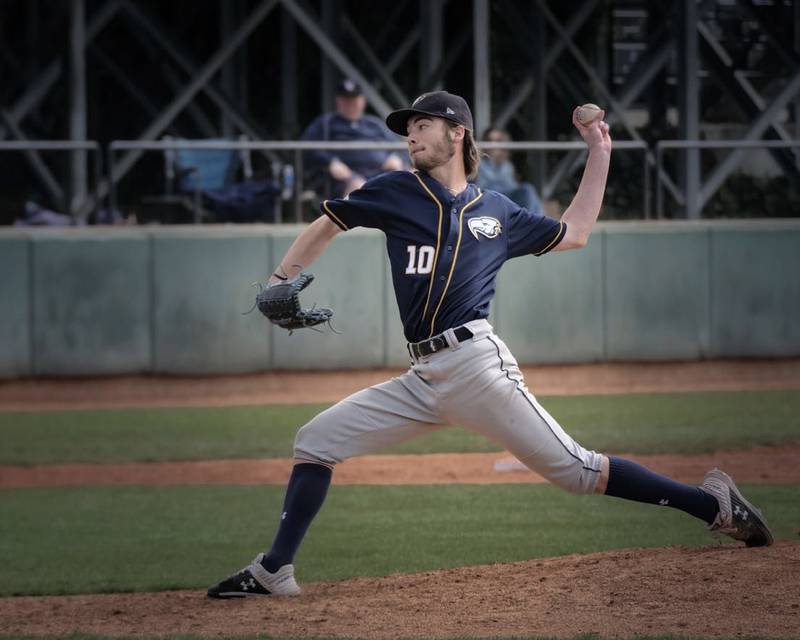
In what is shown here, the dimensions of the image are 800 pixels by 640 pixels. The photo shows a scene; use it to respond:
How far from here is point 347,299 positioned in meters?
14.0

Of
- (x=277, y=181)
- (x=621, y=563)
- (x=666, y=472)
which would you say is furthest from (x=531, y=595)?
(x=277, y=181)

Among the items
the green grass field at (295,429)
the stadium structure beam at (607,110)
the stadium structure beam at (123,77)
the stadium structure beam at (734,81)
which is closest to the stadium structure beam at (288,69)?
the stadium structure beam at (123,77)

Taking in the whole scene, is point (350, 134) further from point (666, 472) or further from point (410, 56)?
point (410, 56)

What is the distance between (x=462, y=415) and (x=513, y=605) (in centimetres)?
70

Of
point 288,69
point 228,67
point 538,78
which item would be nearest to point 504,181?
point 538,78

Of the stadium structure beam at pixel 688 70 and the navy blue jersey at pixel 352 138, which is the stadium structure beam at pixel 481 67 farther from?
the stadium structure beam at pixel 688 70

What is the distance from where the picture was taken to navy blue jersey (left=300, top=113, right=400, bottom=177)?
13531mm

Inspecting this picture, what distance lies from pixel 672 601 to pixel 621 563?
1.92 feet

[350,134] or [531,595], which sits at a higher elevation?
[350,134]

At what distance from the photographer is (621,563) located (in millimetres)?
5645

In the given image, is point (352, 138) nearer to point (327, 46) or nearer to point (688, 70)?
point (327, 46)

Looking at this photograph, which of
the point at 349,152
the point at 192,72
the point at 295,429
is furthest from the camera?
the point at 192,72

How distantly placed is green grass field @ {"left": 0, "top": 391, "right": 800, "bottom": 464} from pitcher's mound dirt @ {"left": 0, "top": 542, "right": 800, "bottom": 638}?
4398 millimetres

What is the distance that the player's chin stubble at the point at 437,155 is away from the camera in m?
5.23
